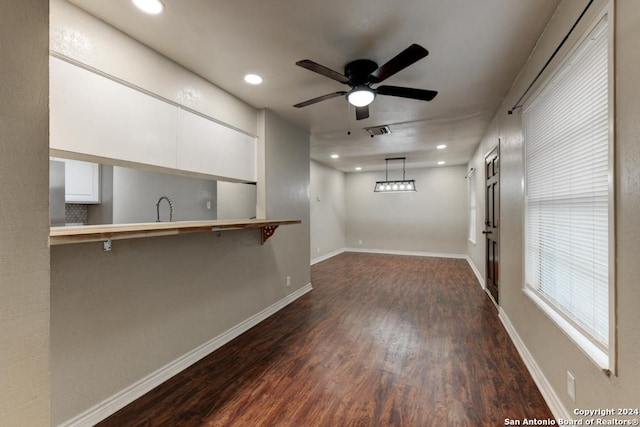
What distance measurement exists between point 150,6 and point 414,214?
24.6ft

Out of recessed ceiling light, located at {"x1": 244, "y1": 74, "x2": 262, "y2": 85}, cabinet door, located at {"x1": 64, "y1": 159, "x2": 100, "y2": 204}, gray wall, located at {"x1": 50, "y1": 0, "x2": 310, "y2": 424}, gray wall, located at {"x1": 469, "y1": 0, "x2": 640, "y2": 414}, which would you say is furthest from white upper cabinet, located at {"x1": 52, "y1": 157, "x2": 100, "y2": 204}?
gray wall, located at {"x1": 469, "y1": 0, "x2": 640, "y2": 414}

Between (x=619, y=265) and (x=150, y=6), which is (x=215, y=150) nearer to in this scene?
(x=150, y=6)

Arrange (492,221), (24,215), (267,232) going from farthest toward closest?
(492,221) → (267,232) → (24,215)

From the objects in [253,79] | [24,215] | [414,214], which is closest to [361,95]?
[253,79]

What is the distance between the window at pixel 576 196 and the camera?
1368 mm

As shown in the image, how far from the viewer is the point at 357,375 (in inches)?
88.6

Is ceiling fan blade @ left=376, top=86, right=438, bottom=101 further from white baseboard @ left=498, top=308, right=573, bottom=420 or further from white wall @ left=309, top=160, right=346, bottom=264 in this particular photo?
white wall @ left=309, top=160, right=346, bottom=264

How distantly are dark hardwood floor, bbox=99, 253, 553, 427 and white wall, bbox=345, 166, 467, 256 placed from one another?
164 inches

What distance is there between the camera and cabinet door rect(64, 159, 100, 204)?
301 centimetres

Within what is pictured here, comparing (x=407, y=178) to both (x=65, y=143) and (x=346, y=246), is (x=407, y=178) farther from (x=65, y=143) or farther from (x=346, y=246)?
(x=65, y=143)

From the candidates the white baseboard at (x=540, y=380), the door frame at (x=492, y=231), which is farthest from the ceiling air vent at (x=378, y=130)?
the white baseboard at (x=540, y=380)

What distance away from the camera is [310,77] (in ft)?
8.45

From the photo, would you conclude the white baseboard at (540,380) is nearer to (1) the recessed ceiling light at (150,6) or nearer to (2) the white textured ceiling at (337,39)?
(2) the white textured ceiling at (337,39)

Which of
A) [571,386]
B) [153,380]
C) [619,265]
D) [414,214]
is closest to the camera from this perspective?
[619,265]
